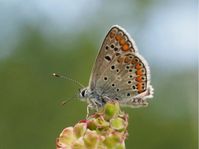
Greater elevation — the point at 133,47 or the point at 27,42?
the point at 27,42

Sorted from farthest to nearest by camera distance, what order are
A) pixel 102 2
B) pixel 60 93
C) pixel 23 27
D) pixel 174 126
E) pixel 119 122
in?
pixel 102 2 → pixel 23 27 → pixel 60 93 → pixel 174 126 → pixel 119 122

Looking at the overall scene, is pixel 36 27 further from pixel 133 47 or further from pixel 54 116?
pixel 133 47

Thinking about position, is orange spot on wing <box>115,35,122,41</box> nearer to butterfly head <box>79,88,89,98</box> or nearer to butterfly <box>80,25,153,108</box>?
butterfly <box>80,25,153,108</box>

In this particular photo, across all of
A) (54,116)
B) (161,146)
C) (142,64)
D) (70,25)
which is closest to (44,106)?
(54,116)

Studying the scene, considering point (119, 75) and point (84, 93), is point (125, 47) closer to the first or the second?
point (119, 75)

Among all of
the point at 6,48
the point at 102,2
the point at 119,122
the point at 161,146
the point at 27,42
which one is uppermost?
the point at 102,2

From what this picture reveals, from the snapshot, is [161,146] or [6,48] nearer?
[161,146]

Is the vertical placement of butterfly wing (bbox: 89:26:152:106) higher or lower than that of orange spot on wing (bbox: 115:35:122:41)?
lower

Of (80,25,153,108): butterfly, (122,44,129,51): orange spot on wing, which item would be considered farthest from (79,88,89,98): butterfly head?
(122,44,129,51): orange spot on wing
